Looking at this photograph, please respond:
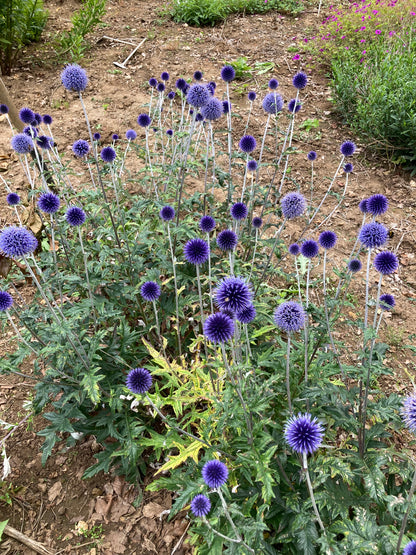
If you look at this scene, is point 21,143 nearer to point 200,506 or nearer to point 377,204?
point 377,204

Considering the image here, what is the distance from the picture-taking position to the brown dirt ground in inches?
107

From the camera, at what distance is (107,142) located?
6086 mm

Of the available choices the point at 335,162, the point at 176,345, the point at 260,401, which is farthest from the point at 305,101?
the point at 260,401

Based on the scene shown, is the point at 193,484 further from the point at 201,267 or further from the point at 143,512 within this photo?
the point at 201,267

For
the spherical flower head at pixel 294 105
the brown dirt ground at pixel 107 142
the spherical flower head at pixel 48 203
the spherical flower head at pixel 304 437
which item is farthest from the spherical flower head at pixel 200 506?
the spherical flower head at pixel 294 105

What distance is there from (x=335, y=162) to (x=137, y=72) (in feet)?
14.8

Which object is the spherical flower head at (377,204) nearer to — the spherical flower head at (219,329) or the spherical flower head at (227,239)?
the spherical flower head at (227,239)

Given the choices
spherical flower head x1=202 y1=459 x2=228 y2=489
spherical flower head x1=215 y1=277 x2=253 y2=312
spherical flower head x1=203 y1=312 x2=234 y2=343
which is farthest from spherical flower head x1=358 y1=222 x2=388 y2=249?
spherical flower head x1=202 y1=459 x2=228 y2=489

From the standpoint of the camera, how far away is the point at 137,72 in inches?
314

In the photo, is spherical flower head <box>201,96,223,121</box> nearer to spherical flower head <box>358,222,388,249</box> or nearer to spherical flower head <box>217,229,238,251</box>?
spherical flower head <box>217,229,238,251</box>

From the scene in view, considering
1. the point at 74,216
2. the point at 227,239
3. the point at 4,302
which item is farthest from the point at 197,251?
the point at 4,302

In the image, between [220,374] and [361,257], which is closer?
[220,374]

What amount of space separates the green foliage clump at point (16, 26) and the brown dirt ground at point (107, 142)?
27 cm

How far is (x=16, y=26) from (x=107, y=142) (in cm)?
357
